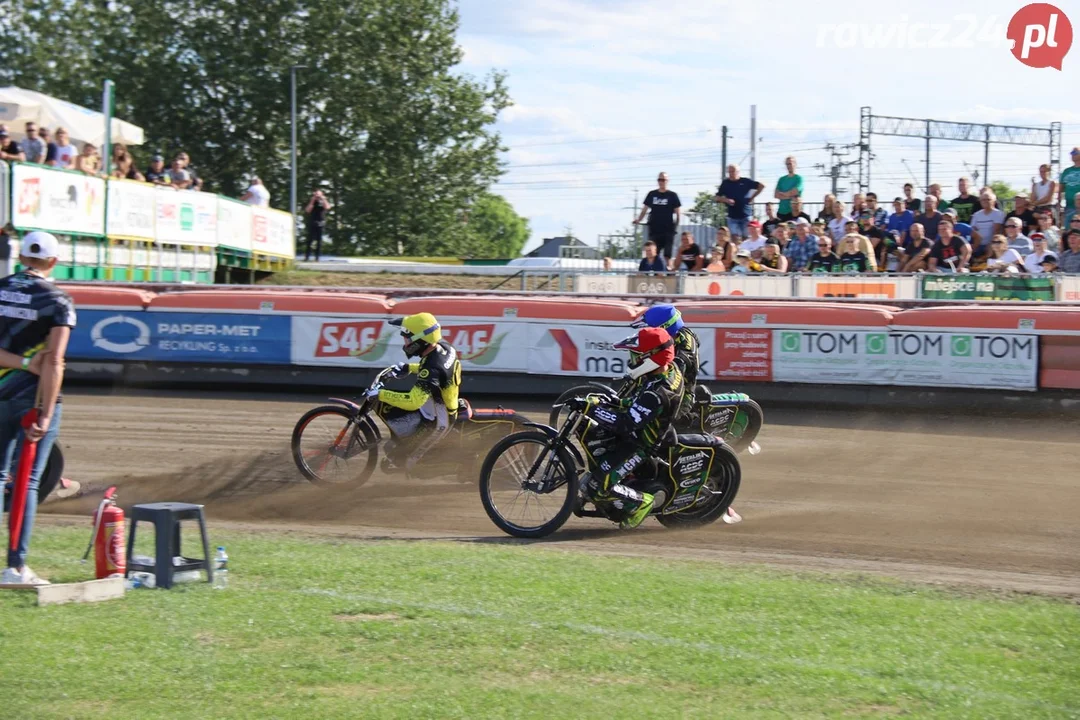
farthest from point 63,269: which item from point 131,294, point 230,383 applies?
point 230,383

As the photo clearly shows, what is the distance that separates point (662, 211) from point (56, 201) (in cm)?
1036

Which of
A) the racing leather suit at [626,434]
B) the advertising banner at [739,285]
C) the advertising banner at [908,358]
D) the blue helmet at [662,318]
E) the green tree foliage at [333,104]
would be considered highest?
the green tree foliage at [333,104]

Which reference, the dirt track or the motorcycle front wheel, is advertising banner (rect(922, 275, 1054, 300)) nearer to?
the dirt track

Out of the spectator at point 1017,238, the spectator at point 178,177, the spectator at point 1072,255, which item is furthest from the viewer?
the spectator at point 178,177

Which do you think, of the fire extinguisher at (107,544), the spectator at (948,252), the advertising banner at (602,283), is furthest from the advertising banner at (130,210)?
the fire extinguisher at (107,544)

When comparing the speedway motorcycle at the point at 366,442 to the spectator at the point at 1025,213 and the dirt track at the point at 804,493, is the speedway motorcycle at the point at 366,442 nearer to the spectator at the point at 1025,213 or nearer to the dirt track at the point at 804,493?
the dirt track at the point at 804,493

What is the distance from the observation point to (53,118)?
26.2 metres

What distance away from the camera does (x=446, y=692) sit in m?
5.39

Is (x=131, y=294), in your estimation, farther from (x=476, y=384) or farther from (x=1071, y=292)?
(x=1071, y=292)

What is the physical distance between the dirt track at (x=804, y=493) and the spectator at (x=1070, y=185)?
6379 millimetres

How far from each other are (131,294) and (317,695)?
1347cm

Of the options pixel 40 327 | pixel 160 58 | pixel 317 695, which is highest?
pixel 160 58

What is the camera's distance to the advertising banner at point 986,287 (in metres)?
16.5

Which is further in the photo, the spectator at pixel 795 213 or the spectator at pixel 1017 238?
the spectator at pixel 795 213
